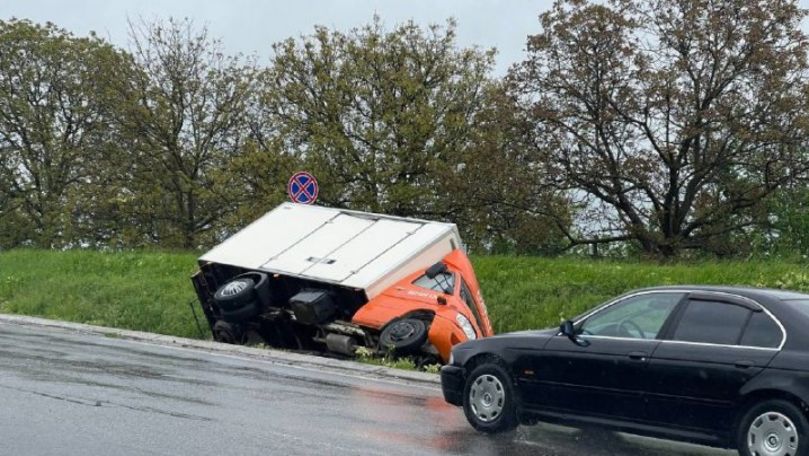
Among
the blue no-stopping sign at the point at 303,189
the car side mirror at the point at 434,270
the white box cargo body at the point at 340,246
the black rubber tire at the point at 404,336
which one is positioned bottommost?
the black rubber tire at the point at 404,336

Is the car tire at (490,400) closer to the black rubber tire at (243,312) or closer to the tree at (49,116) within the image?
the black rubber tire at (243,312)

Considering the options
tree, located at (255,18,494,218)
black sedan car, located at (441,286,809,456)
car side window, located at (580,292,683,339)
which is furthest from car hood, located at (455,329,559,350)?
tree, located at (255,18,494,218)

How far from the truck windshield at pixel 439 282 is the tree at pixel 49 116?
30.3 m

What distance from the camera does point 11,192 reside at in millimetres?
45062

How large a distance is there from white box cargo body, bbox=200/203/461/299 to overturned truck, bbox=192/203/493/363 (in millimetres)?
17

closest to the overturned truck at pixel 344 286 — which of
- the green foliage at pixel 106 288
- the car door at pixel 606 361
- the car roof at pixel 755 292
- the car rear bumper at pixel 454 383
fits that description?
the green foliage at pixel 106 288

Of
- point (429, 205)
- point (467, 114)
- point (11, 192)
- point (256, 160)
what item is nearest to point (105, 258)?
point (256, 160)

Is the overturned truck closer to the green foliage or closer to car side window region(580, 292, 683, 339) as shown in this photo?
the green foliage

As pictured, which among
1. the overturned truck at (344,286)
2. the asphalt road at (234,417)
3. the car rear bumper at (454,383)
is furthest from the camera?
the overturned truck at (344,286)

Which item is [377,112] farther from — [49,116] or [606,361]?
[606,361]

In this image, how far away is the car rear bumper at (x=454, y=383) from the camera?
9453 mm

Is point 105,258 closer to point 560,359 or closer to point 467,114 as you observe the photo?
point 467,114

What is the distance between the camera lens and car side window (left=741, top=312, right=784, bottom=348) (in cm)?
770

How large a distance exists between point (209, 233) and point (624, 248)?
1784 cm
